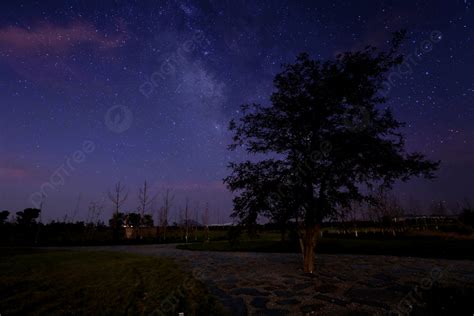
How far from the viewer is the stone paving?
6113mm

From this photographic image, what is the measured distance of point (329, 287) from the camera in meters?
7.95

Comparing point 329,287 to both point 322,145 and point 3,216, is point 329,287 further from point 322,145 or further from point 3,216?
point 3,216

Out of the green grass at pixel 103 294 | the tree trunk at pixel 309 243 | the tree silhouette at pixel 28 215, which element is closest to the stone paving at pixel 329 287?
the tree trunk at pixel 309 243

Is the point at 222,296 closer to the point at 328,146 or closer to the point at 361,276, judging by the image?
the point at 361,276

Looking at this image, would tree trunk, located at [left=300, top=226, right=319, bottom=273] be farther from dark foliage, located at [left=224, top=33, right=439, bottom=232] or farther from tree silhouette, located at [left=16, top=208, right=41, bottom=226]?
tree silhouette, located at [left=16, top=208, right=41, bottom=226]

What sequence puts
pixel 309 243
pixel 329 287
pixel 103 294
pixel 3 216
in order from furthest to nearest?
1. pixel 3 216
2. pixel 309 243
3. pixel 329 287
4. pixel 103 294

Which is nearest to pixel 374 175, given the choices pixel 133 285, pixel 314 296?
pixel 314 296

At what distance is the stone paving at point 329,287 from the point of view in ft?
20.1

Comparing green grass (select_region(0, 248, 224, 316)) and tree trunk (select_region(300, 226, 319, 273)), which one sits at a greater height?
tree trunk (select_region(300, 226, 319, 273))

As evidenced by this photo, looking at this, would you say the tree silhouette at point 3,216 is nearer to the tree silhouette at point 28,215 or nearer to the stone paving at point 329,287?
the tree silhouette at point 28,215

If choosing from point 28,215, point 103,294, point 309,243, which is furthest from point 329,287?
point 28,215

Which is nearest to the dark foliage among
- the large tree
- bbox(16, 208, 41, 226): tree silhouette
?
the large tree

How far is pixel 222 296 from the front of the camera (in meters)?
7.45

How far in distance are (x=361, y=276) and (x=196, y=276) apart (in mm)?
6053
